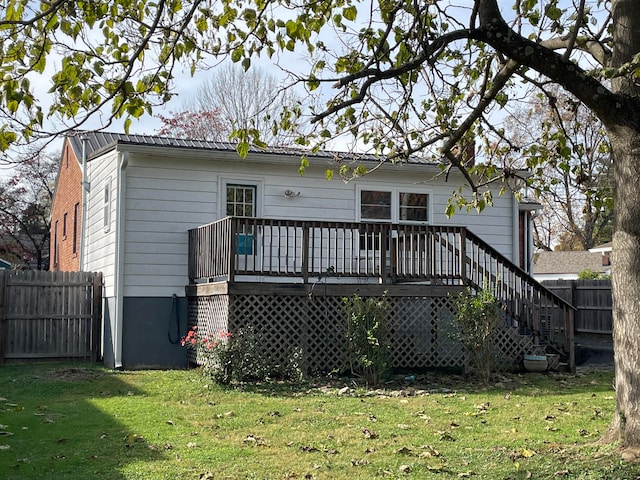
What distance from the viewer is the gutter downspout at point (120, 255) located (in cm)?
1373

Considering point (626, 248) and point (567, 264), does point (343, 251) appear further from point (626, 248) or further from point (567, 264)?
point (567, 264)

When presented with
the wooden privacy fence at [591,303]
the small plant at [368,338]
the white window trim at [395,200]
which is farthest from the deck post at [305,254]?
the wooden privacy fence at [591,303]

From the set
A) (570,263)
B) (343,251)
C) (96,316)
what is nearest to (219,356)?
(343,251)

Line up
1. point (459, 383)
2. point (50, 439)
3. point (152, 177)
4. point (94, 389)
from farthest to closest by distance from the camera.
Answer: point (152, 177)
point (459, 383)
point (94, 389)
point (50, 439)

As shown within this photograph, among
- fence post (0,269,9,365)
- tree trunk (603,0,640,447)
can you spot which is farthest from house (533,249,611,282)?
tree trunk (603,0,640,447)

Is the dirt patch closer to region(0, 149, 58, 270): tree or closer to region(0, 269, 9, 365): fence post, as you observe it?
region(0, 269, 9, 365): fence post

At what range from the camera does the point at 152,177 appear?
1409 cm

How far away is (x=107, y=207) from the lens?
15.0 meters

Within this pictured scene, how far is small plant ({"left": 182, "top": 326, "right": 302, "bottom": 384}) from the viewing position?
11078mm

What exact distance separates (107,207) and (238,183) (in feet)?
8.74

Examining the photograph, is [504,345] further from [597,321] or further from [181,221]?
[597,321]

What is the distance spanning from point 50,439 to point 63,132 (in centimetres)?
343

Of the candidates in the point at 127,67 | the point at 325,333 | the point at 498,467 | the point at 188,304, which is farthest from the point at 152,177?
the point at 498,467

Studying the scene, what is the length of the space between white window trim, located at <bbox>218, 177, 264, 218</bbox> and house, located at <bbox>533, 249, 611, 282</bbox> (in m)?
28.9
